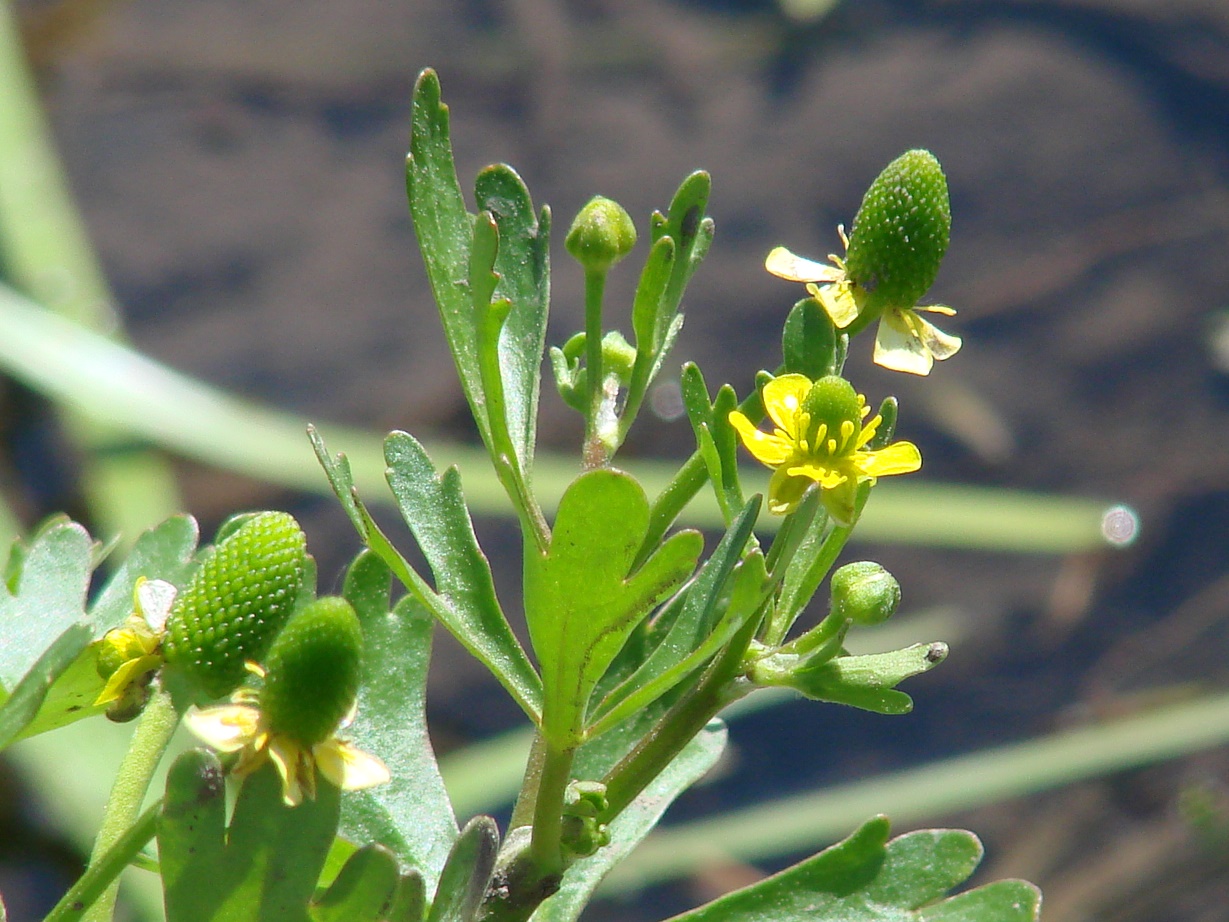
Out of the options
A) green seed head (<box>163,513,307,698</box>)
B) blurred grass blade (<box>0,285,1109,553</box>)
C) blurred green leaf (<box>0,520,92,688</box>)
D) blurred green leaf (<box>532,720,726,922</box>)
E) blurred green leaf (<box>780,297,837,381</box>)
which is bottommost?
blurred grass blade (<box>0,285,1109,553</box>)

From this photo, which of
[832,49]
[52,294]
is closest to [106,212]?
[52,294]

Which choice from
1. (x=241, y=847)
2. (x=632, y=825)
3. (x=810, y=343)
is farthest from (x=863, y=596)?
(x=241, y=847)

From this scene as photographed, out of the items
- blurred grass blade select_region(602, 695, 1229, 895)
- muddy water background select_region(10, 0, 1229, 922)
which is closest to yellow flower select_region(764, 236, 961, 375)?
blurred grass blade select_region(602, 695, 1229, 895)

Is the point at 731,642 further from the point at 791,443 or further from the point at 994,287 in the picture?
the point at 994,287

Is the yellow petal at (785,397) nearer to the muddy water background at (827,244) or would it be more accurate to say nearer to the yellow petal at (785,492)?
the yellow petal at (785,492)

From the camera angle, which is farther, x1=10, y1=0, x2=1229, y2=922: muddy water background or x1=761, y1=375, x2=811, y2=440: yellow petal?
x1=10, y1=0, x2=1229, y2=922: muddy water background

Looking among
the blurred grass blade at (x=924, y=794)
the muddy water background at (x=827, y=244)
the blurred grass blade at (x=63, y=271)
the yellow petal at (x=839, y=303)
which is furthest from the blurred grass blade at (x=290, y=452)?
the yellow petal at (x=839, y=303)

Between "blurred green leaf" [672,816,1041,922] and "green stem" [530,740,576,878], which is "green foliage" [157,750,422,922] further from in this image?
"blurred green leaf" [672,816,1041,922]
